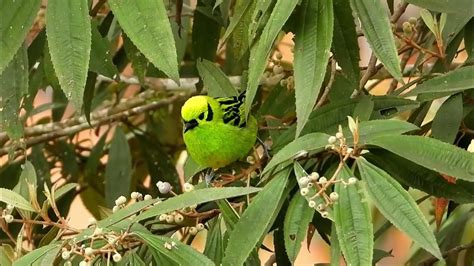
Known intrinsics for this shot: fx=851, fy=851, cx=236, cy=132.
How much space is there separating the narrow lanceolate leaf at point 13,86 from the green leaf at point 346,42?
19.9 inches

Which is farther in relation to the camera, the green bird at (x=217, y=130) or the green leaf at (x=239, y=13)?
the green bird at (x=217, y=130)

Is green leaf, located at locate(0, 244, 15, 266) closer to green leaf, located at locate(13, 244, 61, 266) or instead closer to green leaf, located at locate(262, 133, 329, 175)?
green leaf, located at locate(13, 244, 61, 266)

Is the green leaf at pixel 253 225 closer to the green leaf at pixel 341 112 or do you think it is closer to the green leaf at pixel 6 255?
the green leaf at pixel 341 112

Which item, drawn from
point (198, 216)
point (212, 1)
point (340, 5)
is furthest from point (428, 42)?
point (198, 216)

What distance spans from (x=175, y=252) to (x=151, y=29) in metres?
0.29

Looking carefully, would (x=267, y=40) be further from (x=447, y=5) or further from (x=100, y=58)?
(x=100, y=58)

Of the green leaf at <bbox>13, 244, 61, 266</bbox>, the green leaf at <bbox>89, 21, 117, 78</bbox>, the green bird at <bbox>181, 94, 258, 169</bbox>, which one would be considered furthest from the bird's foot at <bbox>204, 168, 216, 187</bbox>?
the green leaf at <bbox>13, 244, 61, 266</bbox>

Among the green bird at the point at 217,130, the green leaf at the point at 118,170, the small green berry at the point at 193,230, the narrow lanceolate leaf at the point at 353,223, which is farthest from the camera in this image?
the green leaf at the point at 118,170

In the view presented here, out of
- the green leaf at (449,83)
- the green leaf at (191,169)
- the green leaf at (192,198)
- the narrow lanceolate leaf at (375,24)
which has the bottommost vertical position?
the green leaf at (191,169)

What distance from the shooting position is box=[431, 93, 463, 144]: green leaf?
1272 millimetres

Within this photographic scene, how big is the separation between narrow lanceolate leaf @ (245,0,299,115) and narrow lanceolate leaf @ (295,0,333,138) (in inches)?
2.0

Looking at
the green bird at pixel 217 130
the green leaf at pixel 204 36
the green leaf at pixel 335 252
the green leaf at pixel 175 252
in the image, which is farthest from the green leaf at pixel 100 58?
the green leaf at pixel 335 252

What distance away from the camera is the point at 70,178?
228 centimetres

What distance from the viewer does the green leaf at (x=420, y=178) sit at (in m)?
1.16
